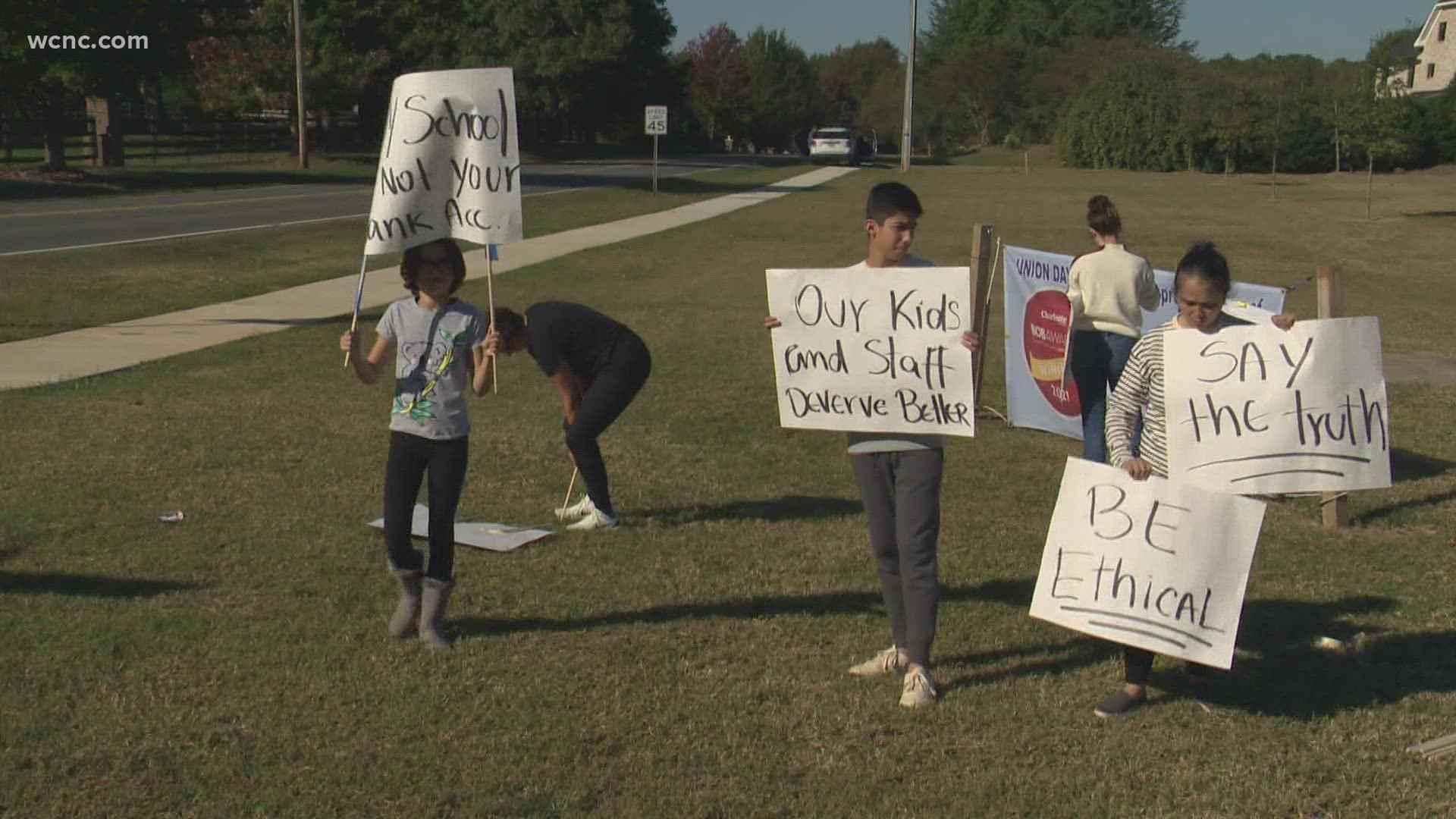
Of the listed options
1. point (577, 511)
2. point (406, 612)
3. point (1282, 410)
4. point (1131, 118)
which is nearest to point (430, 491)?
point (406, 612)

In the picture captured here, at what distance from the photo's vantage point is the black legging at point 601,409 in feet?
23.2

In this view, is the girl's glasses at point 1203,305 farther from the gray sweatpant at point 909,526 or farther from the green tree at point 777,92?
the green tree at point 777,92

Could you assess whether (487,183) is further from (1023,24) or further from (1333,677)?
(1023,24)

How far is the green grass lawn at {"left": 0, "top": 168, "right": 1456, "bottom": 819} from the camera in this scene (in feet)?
14.3

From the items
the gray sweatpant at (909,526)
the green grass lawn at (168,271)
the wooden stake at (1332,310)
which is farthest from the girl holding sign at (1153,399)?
the green grass lawn at (168,271)

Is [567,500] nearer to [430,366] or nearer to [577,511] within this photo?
[577,511]

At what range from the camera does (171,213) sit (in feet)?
90.1

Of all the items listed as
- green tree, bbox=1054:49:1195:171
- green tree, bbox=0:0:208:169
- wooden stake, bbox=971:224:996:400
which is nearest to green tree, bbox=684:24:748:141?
green tree, bbox=1054:49:1195:171

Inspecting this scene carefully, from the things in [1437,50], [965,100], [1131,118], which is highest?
[1437,50]

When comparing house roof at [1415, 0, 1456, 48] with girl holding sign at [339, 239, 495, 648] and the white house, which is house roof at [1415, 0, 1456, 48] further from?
girl holding sign at [339, 239, 495, 648]

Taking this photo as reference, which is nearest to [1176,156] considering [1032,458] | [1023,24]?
[1023,24]

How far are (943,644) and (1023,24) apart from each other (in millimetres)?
98609

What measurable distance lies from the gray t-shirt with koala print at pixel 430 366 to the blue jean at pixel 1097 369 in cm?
389

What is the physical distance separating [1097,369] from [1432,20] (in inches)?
3850
